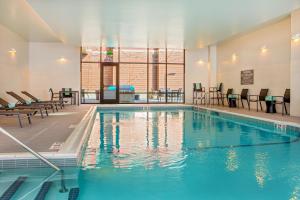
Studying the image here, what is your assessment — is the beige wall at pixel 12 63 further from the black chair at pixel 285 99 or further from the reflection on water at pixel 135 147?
the black chair at pixel 285 99

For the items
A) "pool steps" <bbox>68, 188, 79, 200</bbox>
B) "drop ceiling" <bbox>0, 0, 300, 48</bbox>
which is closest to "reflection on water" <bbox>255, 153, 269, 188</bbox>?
"pool steps" <bbox>68, 188, 79, 200</bbox>

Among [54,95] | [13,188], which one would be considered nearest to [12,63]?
[54,95]

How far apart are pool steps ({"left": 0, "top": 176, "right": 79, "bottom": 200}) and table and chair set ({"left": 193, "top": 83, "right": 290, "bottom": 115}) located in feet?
24.9

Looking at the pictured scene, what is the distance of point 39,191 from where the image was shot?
310 cm

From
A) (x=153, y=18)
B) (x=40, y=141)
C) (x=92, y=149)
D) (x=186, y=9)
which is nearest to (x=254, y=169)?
(x=92, y=149)

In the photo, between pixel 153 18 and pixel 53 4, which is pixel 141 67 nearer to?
pixel 153 18

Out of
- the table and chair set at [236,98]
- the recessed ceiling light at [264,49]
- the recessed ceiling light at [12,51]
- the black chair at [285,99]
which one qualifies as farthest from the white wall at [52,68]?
the black chair at [285,99]

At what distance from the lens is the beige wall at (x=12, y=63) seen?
10.3 m

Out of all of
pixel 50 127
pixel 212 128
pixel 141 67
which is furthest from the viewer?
pixel 141 67

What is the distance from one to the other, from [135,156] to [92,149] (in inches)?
35.2

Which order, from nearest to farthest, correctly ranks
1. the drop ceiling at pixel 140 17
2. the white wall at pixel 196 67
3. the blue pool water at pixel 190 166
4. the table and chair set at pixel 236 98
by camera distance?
the blue pool water at pixel 190 166
the drop ceiling at pixel 140 17
the table and chair set at pixel 236 98
the white wall at pixel 196 67

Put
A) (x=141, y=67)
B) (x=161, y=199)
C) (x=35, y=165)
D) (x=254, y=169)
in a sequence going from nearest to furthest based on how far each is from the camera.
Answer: (x=161, y=199) < (x=35, y=165) < (x=254, y=169) < (x=141, y=67)

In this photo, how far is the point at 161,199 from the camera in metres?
2.93

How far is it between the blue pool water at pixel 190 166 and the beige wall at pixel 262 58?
11.8 feet
